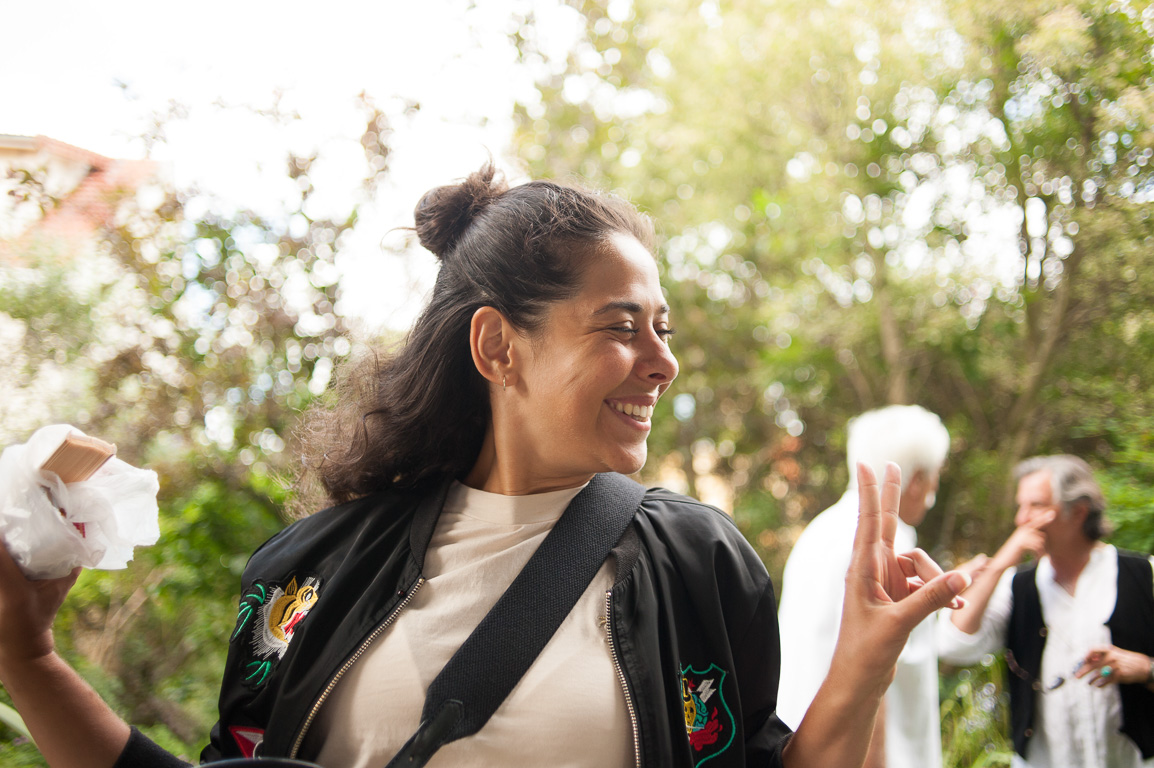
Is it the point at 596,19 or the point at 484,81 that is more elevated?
the point at 596,19

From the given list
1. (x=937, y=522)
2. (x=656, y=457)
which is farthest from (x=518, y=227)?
(x=656, y=457)

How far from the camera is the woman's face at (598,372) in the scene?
1038 millimetres

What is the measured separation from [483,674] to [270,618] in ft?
1.24

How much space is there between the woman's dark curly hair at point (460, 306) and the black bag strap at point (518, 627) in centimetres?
27

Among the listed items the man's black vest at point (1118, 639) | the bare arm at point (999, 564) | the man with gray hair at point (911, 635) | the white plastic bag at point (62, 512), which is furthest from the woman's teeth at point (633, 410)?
the man's black vest at point (1118, 639)

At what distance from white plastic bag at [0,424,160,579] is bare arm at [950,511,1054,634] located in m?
1.94

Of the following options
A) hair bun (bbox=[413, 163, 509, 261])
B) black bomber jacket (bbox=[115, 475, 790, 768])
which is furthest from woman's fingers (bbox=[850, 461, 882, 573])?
hair bun (bbox=[413, 163, 509, 261])

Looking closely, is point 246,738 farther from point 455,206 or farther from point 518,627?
point 455,206

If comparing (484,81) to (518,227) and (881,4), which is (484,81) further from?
(518,227)

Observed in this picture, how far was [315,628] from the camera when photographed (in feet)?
3.38

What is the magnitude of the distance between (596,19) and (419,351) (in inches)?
138

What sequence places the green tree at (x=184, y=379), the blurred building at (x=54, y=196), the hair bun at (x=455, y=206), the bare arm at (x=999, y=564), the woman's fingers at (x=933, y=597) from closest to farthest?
1. the woman's fingers at (x=933, y=597)
2. the hair bun at (x=455, y=206)
3. the blurred building at (x=54, y=196)
4. the bare arm at (x=999, y=564)
5. the green tree at (x=184, y=379)

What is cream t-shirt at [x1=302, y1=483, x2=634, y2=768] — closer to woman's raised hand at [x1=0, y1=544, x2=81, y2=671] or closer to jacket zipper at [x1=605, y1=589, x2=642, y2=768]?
jacket zipper at [x1=605, y1=589, x2=642, y2=768]

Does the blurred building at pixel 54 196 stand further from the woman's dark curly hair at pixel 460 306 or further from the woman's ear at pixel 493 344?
the woman's ear at pixel 493 344
